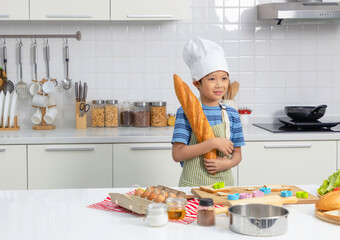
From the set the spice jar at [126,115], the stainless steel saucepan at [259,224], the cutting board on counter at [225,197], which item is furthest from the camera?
the spice jar at [126,115]

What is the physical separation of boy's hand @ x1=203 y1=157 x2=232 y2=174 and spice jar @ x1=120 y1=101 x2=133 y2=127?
1522 mm

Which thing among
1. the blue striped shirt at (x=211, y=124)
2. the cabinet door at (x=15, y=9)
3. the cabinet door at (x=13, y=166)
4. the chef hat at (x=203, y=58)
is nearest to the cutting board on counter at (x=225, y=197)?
the blue striped shirt at (x=211, y=124)

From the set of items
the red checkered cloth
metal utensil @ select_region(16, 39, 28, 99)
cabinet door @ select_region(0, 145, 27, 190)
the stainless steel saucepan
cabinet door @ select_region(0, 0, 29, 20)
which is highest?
cabinet door @ select_region(0, 0, 29, 20)

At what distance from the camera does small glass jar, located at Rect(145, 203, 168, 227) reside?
50.7 inches

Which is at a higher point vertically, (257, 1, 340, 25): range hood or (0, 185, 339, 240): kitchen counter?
(257, 1, 340, 25): range hood

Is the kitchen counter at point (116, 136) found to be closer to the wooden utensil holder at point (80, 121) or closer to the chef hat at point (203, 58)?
the wooden utensil holder at point (80, 121)

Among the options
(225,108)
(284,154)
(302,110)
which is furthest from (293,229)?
(302,110)

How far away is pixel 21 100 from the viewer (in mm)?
3588

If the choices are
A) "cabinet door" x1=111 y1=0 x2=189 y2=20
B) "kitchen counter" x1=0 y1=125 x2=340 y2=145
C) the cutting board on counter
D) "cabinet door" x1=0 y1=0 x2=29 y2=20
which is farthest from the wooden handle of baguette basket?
"cabinet door" x1=0 y1=0 x2=29 y2=20

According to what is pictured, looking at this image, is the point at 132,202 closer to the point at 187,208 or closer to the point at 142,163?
the point at 187,208

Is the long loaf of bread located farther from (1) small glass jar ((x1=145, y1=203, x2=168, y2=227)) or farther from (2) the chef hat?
(1) small glass jar ((x1=145, y1=203, x2=168, y2=227))

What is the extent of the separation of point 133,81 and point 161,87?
0.69 ft

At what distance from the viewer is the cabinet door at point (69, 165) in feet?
9.76

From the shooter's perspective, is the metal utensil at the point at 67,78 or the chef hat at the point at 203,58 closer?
the chef hat at the point at 203,58
